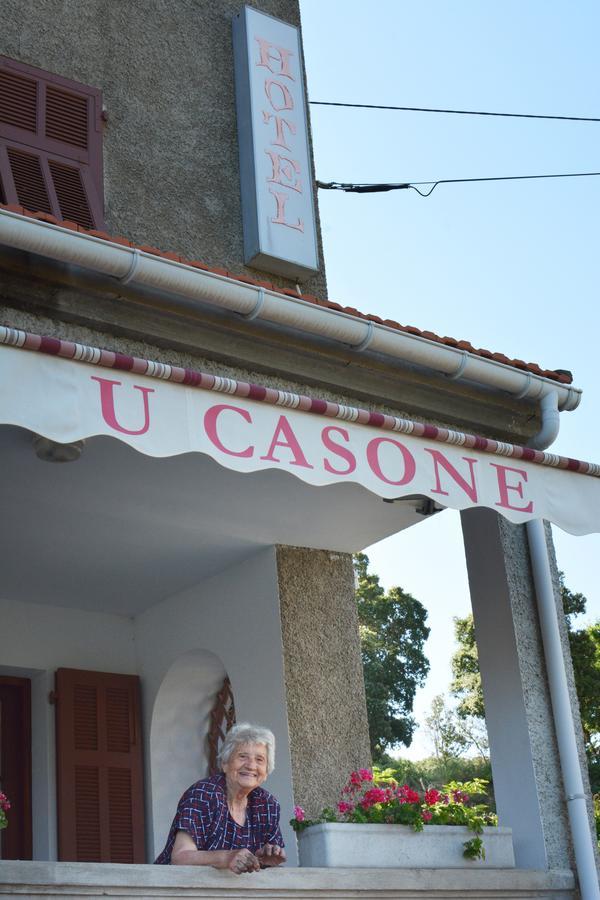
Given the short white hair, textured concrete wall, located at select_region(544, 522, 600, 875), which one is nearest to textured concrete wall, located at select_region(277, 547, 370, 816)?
textured concrete wall, located at select_region(544, 522, 600, 875)

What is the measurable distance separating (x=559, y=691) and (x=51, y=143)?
5889 millimetres

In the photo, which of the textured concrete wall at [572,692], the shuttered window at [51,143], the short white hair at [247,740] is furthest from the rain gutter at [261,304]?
the short white hair at [247,740]

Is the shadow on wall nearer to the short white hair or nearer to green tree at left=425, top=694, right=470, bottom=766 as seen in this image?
the short white hair

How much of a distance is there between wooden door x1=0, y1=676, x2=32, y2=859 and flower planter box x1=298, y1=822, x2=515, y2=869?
135 inches

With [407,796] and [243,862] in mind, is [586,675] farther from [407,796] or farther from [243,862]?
[243,862]

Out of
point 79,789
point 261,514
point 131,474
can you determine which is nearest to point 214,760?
point 79,789

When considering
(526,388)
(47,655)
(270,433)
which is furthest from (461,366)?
(47,655)

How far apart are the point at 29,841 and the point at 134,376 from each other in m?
5.35

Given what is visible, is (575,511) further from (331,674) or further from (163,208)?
(163,208)

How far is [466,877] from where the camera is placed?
7398 mm

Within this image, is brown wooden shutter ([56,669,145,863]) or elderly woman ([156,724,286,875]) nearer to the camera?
elderly woman ([156,724,286,875])

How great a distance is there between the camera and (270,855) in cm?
619

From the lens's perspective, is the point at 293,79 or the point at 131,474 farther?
the point at 293,79

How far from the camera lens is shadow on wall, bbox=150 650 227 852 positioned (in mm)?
10180
